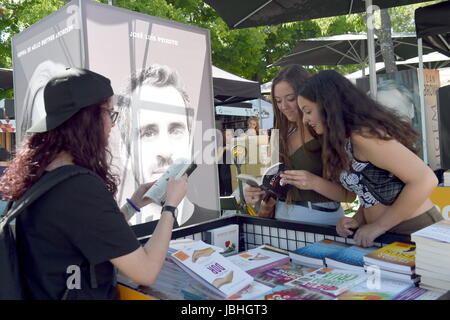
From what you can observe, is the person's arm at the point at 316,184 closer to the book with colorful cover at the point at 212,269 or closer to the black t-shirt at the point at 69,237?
the book with colorful cover at the point at 212,269

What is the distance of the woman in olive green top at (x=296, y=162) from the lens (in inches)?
77.7

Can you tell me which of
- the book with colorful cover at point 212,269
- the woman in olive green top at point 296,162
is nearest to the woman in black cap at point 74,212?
the book with colorful cover at point 212,269

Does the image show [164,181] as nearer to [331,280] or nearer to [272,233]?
[272,233]

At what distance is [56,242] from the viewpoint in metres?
1.04

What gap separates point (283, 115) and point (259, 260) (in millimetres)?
1002

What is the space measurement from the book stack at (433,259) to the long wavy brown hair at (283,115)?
0.95 m

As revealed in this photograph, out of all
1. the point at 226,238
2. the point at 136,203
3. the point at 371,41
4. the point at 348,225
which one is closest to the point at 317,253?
the point at 348,225

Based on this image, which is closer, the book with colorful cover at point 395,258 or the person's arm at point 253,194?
the book with colorful cover at point 395,258

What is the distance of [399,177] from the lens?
4.72 feet

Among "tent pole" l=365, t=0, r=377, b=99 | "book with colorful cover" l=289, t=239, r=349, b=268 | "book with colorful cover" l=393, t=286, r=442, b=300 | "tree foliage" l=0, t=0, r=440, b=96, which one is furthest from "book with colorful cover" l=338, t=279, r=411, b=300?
"tree foliage" l=0, t=0, r=440, b=96
